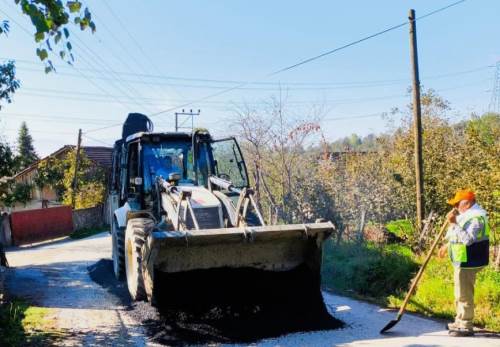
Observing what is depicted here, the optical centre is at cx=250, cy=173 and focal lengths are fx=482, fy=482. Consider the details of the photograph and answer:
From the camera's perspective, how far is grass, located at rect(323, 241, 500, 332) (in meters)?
6.55

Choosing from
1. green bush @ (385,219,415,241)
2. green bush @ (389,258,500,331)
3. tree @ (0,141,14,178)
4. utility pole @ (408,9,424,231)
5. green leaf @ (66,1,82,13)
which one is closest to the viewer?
green leaf @ (66,1,82,13)

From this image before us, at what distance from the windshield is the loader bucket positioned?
231cm

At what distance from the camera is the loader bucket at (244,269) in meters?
5.99

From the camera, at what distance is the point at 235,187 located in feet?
25.9

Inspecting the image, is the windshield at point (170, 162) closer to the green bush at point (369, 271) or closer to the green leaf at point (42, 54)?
the green bush at point (369, 271)

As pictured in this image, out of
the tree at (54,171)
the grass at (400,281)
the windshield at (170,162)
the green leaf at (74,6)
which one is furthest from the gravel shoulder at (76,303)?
the tree at (54,171)

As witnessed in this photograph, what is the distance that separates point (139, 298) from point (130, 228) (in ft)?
3.62

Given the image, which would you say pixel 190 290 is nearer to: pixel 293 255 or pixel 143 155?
pixel 293 255

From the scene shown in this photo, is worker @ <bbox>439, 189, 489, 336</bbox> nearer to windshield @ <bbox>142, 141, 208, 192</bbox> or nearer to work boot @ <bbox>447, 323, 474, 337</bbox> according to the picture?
work boot @ <bbox>447, 323, 474, 337</bbox>

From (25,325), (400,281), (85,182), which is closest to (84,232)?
(85,182)

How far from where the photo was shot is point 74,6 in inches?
151

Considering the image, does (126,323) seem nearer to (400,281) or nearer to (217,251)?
(217,251)

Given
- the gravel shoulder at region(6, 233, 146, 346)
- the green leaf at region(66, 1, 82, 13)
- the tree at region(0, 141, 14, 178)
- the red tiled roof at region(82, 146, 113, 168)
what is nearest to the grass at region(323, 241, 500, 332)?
the gravel shoulder at region(6, 233, 146, 346)

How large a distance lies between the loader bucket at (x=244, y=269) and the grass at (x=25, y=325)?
1.47m
